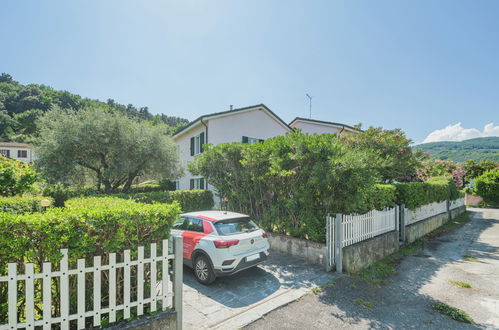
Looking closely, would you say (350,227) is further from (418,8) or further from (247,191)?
(418,8)

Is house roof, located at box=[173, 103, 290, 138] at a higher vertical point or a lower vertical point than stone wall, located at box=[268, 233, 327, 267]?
higher

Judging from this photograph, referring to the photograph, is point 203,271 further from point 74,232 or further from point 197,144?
point 197,144

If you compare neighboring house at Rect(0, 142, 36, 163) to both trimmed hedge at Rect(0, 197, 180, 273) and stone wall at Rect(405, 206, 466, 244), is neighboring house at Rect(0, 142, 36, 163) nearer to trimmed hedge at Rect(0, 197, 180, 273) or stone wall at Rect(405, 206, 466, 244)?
trimmed hedge at Rect(0, 197, 180, 273)

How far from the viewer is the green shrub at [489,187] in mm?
24203

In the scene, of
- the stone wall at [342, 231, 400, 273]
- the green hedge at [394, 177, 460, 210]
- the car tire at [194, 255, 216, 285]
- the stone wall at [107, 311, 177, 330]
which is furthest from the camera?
the green hedge at [394, 177, 460, 210]

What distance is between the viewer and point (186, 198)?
13242 millimetres

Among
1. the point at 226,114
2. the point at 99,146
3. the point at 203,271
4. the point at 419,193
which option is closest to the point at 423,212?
the point at 419,193

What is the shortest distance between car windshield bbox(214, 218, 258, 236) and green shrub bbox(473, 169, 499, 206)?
102 ft

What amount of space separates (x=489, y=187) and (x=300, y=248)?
2933cm

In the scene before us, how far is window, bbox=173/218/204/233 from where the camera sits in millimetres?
5770

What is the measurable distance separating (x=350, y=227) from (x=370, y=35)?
8426 millimetres

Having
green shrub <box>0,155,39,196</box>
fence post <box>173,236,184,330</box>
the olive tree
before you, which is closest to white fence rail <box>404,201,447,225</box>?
fence post <box>173,236,184,330</box>

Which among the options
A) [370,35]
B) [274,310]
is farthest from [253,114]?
[274,310]

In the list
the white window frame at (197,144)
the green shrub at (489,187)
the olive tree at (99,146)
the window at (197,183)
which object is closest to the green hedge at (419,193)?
the window at (197,183)
